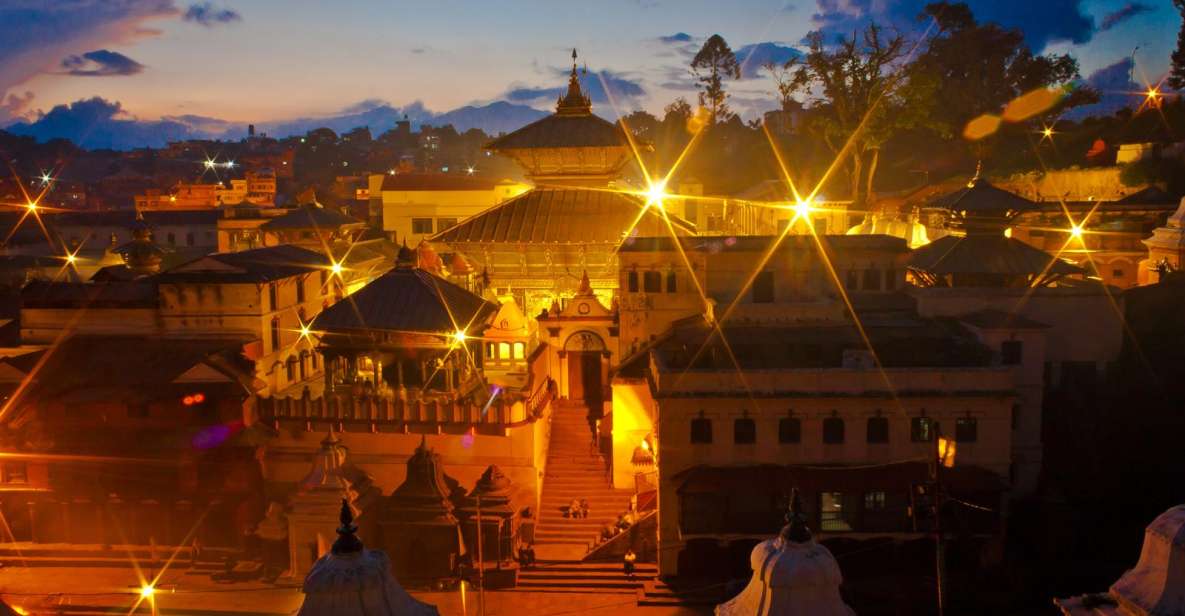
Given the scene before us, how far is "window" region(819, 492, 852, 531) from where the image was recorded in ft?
78.2

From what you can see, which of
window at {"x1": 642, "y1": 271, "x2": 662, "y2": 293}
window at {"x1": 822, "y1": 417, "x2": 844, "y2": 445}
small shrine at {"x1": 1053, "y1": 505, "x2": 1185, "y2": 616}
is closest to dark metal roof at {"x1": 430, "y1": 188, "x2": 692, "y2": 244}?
window at {"x1": 642, "y1": 271, "x2": 662, "y2": 293}

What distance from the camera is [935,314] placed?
1187 inches

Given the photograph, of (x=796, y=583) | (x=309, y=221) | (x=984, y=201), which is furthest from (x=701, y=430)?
(x=309, y=221)

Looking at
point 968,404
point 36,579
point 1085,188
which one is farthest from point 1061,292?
point 36,579

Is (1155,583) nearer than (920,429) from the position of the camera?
Yes

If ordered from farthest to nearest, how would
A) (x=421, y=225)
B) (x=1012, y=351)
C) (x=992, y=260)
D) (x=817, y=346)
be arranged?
(x=421, y=225)
(x=992, y=260)
(x=817, y=346)
(x=1012, y=351)

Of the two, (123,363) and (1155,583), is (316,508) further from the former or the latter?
(1155,583)

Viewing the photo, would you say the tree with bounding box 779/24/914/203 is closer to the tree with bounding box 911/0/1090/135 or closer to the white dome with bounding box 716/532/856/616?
the tree with bounding box 911/0/1090/135

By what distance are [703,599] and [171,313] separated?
20203 mm

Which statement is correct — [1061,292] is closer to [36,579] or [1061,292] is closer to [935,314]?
[935,314]

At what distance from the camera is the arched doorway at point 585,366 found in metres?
33.0

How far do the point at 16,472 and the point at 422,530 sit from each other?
13182 mm

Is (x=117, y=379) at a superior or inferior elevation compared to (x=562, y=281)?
inferior

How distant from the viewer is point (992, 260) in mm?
31906
